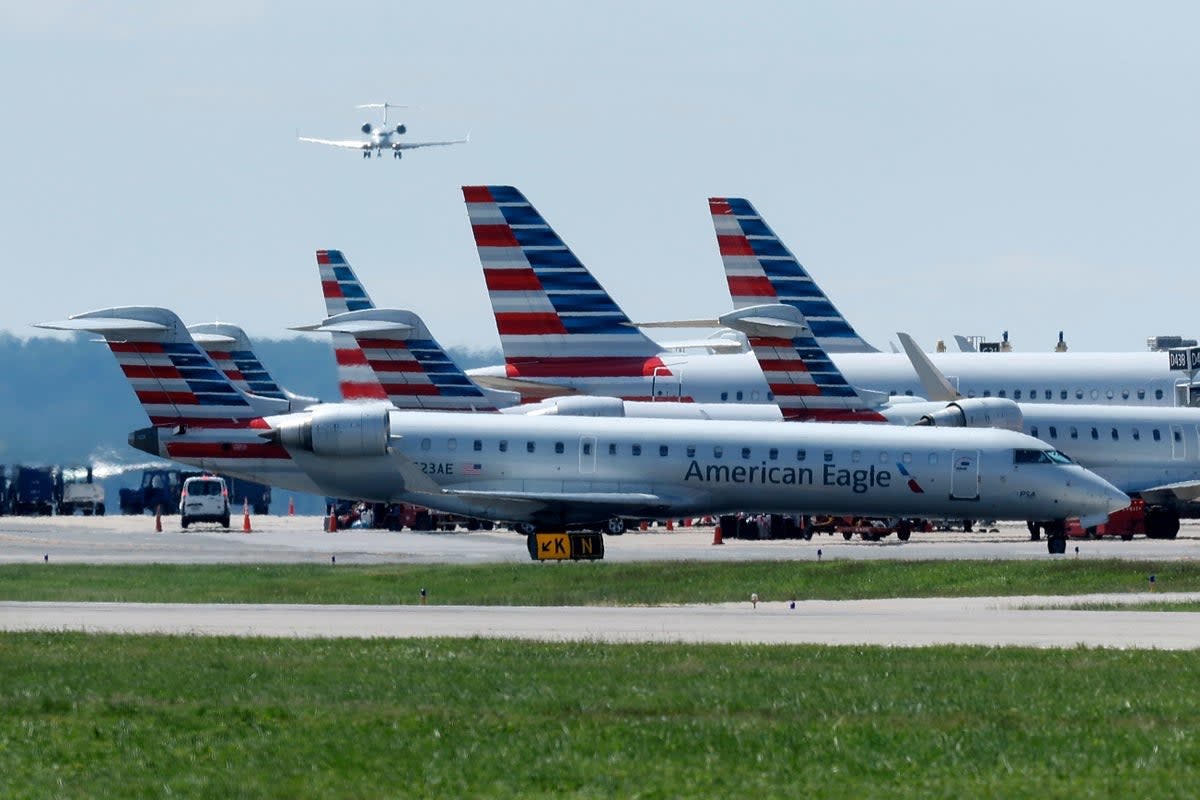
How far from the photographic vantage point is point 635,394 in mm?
76375

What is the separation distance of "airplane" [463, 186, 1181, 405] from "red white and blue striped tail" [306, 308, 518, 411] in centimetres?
703

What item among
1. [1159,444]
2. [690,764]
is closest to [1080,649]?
[690,764]

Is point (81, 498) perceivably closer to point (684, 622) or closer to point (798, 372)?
point (798, 372)

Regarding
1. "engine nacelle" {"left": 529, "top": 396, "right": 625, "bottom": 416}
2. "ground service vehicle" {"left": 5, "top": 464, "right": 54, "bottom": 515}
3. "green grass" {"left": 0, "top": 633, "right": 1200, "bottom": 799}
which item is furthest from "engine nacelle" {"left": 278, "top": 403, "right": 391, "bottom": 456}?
"ground service vehicle" {"left": 5, "top": 464, "right": 54, "bottom": 515}

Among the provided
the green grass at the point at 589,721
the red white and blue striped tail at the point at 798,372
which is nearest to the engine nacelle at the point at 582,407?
the red white and blue striped tail at the point at 798,372

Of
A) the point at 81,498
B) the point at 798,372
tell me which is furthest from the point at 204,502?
the point at 798,372

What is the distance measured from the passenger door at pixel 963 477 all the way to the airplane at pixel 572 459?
41 mm

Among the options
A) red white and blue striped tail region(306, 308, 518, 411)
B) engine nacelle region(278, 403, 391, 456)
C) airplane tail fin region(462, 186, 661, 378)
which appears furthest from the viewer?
airplane tail fin region(462, 186, 661, 378)

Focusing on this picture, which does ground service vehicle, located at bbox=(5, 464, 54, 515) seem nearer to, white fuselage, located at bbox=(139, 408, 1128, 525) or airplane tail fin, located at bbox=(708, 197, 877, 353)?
airplane tail fin, located at bbox=(708, 197, 877, 353)

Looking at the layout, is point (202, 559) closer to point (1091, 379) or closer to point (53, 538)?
point (53, 538)

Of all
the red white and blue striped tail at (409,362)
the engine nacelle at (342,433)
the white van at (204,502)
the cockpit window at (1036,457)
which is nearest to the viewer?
the engine nacelle at (342,433)

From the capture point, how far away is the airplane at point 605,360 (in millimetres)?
75750

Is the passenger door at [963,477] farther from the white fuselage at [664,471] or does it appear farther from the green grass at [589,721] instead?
the green grass at [589,721]

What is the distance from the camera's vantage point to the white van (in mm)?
89688
